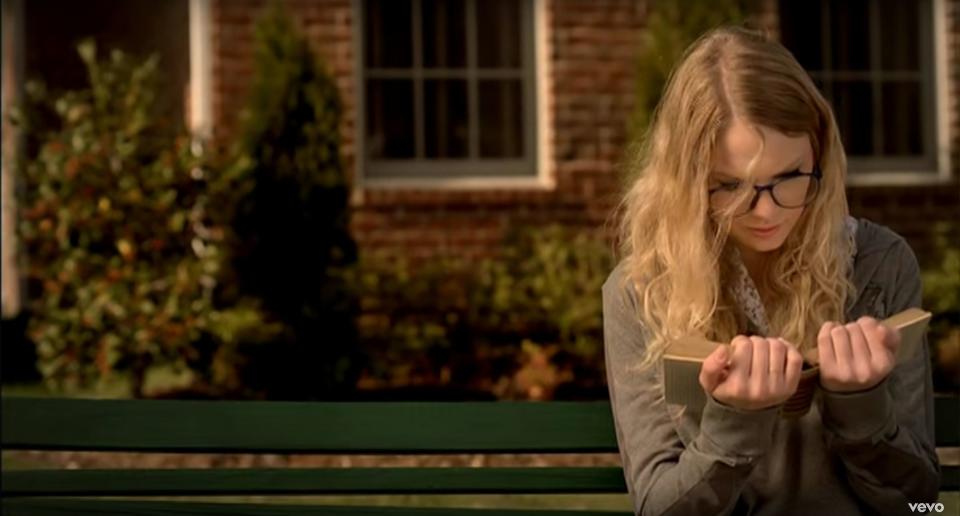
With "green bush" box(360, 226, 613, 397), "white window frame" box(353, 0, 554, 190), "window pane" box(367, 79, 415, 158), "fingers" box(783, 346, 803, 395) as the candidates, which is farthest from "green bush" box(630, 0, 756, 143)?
"fingers" box(783, 346, 803, 395)

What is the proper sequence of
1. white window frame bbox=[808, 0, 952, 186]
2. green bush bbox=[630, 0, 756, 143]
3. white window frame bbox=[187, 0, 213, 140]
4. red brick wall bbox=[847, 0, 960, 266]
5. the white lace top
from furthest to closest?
white window frame bbox=[808, 0, 952, 186] → red brick wall bbox=[847, 0, 960, 266] → white window frame bbox=[187, 0, 213, 140] → green bush bbox=[630, 0, 756, 143] → the white lace top

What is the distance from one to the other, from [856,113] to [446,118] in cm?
277

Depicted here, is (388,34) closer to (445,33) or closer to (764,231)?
(445,33)

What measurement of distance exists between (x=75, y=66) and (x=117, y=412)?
874cm

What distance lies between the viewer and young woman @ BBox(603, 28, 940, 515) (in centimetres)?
237

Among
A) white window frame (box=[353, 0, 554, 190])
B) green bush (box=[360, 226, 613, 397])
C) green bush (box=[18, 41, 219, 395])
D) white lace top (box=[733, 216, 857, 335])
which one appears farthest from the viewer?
white window frame (box=[353, 0, 554, 190])

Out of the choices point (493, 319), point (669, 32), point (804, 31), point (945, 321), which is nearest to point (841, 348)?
point (493, 319)

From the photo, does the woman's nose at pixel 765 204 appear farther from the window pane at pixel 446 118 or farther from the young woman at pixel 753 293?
the window pane at pixel 446 118

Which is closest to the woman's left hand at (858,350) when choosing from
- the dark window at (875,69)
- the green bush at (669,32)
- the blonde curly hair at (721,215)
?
the blonde curly hair at (721,215)

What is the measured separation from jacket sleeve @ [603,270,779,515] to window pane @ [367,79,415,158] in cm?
726

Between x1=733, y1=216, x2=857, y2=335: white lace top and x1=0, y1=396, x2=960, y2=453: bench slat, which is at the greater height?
x1=733, y1=216, x2=857, y2=335: white lace top

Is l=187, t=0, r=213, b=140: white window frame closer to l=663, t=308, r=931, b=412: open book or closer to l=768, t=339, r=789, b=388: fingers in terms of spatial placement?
l=663, t=308, r=931, b=412: open book

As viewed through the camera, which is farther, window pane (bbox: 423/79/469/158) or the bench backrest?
window pane (bbox: 423/79/469/158)

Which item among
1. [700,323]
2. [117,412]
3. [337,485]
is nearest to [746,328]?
[700,323]
